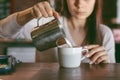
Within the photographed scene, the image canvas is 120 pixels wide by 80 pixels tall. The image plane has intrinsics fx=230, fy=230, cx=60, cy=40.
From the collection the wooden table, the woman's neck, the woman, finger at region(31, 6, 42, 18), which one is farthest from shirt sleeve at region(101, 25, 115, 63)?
finger at region(31, 6, 42, 18)

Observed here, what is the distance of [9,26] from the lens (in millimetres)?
938

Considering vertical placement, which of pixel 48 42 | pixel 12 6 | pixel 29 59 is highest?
pixel 12 6

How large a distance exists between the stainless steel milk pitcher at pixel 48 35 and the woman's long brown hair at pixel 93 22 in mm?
493

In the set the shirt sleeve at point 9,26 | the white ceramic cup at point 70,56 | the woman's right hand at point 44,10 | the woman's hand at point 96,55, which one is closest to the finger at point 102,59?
the woman's hand at point 96,55

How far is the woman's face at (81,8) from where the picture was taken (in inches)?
45.9

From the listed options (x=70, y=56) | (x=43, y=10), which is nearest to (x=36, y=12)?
(x=43, y=10)

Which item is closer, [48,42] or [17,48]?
[48,42]

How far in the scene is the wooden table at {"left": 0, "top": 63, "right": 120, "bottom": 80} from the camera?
0.58m

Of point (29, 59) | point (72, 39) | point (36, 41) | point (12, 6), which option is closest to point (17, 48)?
point (29, 59)

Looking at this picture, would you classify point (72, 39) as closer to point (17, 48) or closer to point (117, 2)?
point (117, 2)

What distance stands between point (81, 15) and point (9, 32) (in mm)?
393

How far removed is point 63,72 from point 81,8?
591 millimetres

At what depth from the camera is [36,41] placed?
2.28 ft

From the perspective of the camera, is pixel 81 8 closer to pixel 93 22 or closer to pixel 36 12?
pixel 93 22
